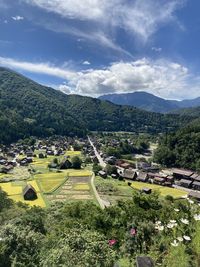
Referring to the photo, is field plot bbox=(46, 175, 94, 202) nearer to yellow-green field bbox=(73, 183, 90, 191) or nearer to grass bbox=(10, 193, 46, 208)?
yellow-green field bbox=(73, 183, 90, 191)

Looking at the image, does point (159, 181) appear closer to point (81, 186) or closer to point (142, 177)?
point (142, 177)

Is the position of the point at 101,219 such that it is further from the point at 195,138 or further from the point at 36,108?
the point at 36,108

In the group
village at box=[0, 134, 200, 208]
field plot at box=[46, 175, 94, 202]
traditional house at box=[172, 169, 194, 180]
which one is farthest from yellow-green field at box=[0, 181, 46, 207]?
traditional house at box=[172, 169, 194, 180]

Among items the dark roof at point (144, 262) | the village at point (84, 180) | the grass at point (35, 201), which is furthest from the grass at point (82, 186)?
the dark roof at point (144, 262)

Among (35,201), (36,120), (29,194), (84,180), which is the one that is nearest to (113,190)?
(84,180)

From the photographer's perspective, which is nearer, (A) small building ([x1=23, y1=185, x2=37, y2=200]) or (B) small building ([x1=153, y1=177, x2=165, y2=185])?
(A) small building ([x1=23, y1=185, x2=37, y2=200])

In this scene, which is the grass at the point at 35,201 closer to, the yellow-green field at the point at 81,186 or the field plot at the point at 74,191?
the field plot at the point at 74,191
